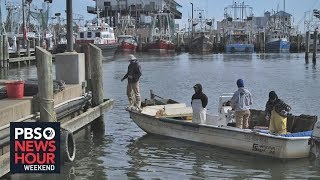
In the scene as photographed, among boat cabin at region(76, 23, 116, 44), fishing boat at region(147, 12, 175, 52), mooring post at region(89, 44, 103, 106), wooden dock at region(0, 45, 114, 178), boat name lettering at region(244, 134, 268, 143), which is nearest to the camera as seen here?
wooden dock at region(0, 45, 114, 178)

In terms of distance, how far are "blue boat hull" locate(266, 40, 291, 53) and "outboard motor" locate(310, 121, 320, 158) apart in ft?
281

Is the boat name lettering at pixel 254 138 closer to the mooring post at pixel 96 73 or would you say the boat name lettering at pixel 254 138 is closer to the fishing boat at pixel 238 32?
the mooring post at pixel 96 73

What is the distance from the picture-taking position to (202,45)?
325 ft

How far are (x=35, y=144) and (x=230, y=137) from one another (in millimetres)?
6542

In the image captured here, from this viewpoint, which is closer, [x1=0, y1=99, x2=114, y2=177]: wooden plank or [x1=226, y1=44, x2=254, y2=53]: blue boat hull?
[x1=0, y1=99, x2=114, y2=177]: wooden plank

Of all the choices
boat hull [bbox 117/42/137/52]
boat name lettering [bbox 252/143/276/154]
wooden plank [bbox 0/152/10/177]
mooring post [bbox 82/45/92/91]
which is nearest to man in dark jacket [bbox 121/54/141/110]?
mooring post [bbox 82/45/92/91]

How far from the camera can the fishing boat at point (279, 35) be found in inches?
3853

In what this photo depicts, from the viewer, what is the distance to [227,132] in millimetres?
14328

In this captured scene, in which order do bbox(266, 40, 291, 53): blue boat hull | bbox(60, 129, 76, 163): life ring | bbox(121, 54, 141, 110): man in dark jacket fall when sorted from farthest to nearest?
bbox(266, 40, 291, 53): blue boat hull → bbox(121, 54, 141, 110): man in dark jacket → bbox(60, 129, 76, 163): life ring

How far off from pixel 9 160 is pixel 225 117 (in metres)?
6.64

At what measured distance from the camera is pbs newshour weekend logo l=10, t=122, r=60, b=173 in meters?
9.12

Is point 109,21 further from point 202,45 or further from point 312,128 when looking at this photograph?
point 312,128

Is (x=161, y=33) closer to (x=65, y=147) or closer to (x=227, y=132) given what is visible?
(x=227, y=132)

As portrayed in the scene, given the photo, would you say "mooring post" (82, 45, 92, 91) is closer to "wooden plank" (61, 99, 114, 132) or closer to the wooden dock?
the wooden dock
